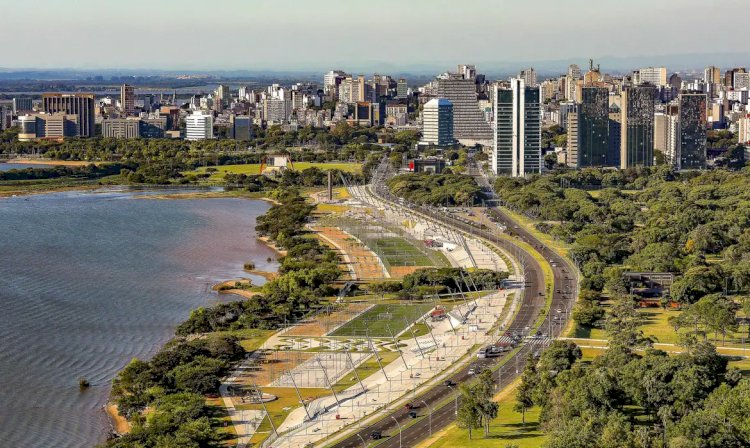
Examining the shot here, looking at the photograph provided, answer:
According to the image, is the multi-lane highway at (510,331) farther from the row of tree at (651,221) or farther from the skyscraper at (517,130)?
the skyscraper at (517,130)

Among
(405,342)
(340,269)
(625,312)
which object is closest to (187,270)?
(340,269)

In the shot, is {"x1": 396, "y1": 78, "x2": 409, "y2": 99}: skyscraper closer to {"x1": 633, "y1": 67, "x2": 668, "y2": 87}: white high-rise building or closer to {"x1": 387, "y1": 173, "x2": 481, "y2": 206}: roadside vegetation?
{"x1": 633, "y1": 67, "x2": 668, "y2": 87}: white high-rise building

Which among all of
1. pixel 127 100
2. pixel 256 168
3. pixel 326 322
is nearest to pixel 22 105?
pixel 127 100

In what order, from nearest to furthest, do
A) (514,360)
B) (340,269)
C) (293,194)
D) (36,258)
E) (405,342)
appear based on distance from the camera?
(514,360), (405,342), (340,269), (36,258), (293,194)

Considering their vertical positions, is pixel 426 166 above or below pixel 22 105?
below

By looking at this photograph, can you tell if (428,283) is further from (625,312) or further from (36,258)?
(36,258)

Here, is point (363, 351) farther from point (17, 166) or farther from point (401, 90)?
point (401, 90)

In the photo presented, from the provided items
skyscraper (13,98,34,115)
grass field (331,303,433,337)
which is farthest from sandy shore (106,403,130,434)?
skyscraper (13,98,34,115)
